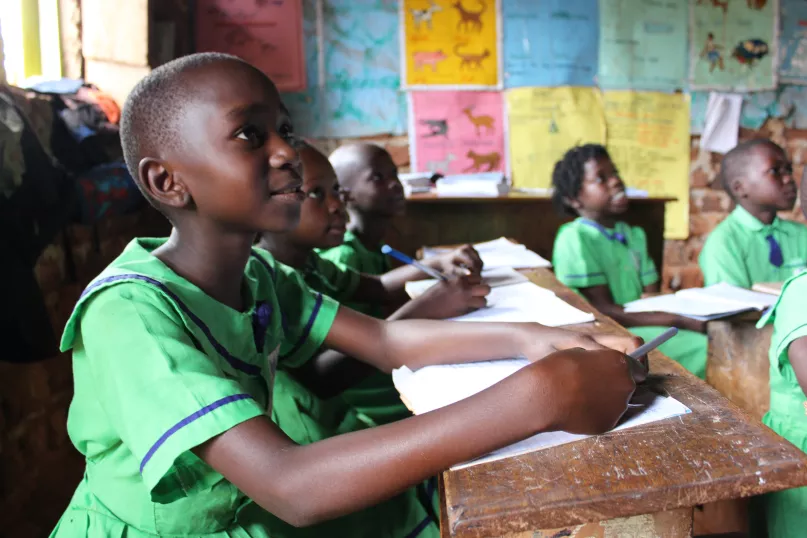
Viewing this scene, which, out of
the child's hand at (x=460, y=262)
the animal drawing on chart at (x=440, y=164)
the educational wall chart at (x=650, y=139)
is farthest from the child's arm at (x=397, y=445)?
the educational wall chart at (x=650, y=139)

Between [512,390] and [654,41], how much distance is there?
3655 mm

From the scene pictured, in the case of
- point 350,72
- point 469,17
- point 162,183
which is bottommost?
point 162,183

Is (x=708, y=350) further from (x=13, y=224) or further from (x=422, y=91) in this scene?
(x=422, y=91)

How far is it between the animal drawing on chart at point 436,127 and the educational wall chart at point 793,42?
80.0 inches

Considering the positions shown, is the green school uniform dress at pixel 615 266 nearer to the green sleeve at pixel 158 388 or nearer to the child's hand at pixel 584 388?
the child's hand at pixel 584 388

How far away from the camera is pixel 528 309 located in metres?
1.16

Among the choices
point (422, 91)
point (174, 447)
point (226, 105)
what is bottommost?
point (174, 447)

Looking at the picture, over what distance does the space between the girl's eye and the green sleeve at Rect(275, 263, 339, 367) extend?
1.02 ft

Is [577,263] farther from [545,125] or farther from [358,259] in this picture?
[545,125]

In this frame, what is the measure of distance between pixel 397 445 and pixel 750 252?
2.03m

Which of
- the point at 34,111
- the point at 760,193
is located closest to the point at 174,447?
the point at 34,111

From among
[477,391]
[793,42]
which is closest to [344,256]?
[477,391]

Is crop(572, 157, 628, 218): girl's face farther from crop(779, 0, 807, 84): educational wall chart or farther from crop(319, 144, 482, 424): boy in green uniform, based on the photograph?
crop(779, 0, 807, 84): educational wall chart

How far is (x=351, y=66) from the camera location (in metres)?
3.51
